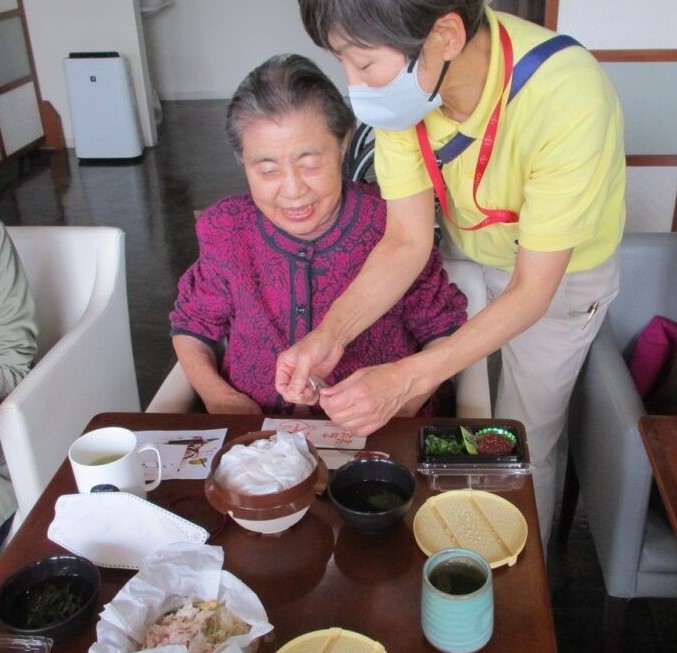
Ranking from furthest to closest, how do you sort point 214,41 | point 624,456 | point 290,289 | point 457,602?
point 214,41 < point 290,289 < point 624,456 < point 457,602

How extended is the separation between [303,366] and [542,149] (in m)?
0.54

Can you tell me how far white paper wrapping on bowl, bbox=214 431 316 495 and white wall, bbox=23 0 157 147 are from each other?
5.75m

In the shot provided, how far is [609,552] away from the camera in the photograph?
5.27 ft

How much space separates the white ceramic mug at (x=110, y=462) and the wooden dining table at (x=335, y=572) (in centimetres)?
7

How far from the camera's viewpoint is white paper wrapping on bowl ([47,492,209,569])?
1078 millimetres

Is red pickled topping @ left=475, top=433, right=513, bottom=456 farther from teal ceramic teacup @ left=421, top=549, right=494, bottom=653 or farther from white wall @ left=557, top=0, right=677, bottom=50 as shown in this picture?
white wall @ left=557, top=0, right=677, bottom=50

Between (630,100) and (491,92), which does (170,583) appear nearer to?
(491,92)

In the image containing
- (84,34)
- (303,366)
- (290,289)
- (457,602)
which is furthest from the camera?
(84,34)

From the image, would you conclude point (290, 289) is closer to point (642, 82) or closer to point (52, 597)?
point (52, 597)

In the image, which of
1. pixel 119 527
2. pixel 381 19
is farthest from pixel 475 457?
pixel 381 19

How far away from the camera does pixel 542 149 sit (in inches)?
50.8

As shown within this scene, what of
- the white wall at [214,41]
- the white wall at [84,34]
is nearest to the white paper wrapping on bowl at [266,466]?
the white wall at [84,34]

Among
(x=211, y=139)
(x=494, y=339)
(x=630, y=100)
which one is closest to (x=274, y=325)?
(x=494, y=339)

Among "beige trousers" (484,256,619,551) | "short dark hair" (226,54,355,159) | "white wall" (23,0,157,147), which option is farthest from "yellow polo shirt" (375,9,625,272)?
"white wall" (23,0,157,147)
